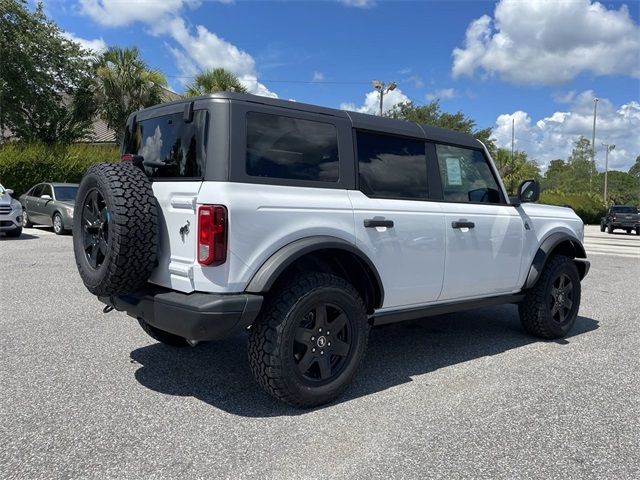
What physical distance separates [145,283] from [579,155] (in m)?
102

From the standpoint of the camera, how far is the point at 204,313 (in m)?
2.98

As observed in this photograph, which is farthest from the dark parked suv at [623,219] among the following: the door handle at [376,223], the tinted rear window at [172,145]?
the tinted rear window at [172,145]

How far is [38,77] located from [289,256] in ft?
91.3

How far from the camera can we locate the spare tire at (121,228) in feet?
10.3

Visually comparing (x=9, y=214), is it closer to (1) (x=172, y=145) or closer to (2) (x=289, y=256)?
(1) (x=172, y=145)

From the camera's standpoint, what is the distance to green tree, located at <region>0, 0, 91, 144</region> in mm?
25016

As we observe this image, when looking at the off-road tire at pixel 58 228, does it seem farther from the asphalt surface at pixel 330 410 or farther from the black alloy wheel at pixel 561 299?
the black alloy wheel at pixel 561 299

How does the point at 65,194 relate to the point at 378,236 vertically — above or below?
above

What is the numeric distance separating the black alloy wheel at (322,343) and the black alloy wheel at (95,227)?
135 centimetres

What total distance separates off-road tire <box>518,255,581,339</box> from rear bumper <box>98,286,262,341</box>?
3104 mm

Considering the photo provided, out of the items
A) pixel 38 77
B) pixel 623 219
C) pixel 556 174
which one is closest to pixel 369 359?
pixel 38 77

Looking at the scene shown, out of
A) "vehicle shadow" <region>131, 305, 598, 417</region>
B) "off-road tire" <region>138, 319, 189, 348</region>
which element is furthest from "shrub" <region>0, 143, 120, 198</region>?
"vehicle shadow" <region>131, 305, 598, 417</region>

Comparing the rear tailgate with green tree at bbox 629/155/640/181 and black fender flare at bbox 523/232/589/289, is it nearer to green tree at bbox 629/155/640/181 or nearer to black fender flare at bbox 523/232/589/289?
black fender flare at bbox 523/232/589/289

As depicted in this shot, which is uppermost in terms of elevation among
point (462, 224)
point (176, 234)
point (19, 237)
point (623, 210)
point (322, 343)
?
point (623, 210)
